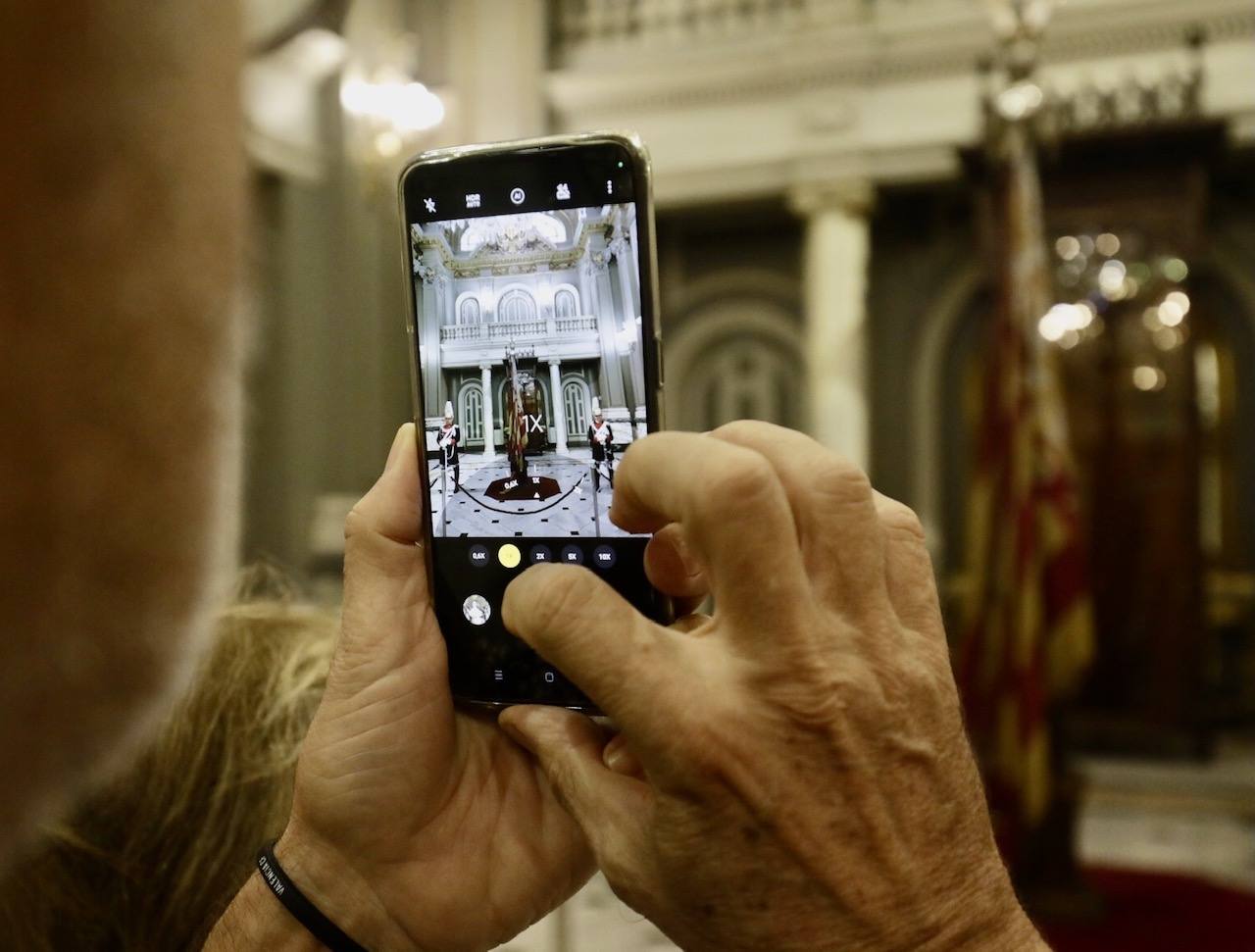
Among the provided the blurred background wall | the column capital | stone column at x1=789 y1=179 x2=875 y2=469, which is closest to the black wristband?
the blurred background wall

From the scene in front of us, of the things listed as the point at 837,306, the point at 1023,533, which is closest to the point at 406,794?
the point at 1023,533

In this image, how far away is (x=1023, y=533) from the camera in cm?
231

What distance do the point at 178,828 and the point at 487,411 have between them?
40cm

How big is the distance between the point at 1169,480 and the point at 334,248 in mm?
3667

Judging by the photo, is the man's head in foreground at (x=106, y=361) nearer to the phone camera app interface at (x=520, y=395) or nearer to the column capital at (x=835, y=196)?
the phone camera app interface at (x=520, y=395)

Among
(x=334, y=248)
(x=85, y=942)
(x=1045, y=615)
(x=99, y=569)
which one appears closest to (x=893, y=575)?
(x=99, y=569)

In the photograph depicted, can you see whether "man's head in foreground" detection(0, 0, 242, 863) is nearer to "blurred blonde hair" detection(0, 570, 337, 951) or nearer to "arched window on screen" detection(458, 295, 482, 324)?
"arched window on screen" detection(458, 295, 482, 324)

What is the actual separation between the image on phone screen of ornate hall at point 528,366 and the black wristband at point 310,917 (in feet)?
0.78

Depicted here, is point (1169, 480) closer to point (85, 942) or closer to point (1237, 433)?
point (1237, 433)

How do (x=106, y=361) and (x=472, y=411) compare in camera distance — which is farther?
(x=472, y=411)

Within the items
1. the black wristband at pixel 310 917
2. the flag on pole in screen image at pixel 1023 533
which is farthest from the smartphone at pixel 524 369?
the flag on pole in screen image at pixel 1023 533

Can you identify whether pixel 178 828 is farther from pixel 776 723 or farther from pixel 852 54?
pixel 852 54

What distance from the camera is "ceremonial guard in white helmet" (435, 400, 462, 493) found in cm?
66

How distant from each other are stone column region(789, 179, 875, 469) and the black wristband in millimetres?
4584
